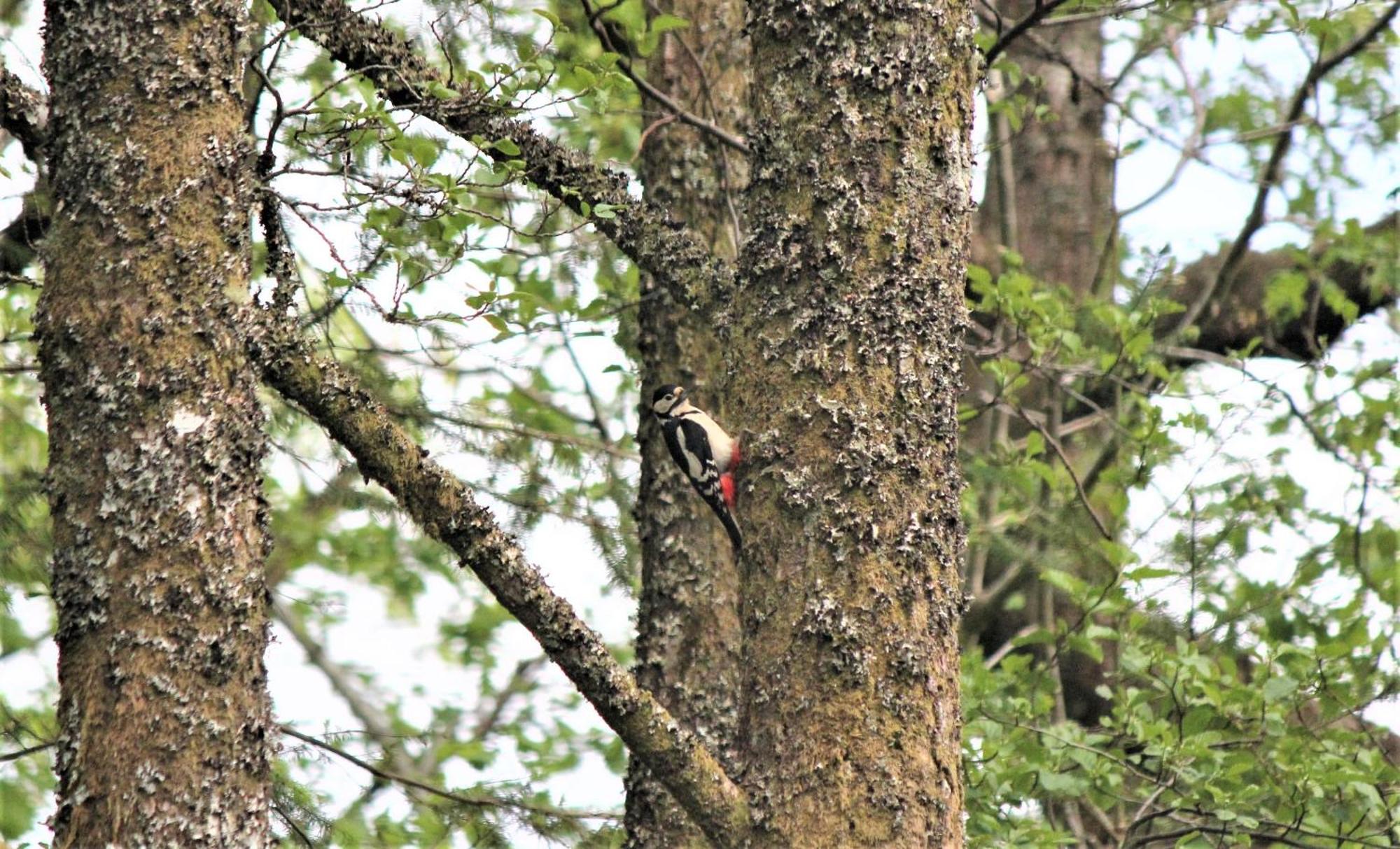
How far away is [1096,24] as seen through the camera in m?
7.48

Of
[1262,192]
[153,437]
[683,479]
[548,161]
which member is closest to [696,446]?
[683,479]

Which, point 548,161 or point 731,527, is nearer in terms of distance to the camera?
point 548,161

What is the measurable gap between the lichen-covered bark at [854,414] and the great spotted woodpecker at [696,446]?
43.6 inches

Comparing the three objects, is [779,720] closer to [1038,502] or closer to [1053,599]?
[1038,502]

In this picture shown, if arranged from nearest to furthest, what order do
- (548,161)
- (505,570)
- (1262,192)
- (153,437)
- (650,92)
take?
(153,437) → (505,570) → (548,161) → (650,92) → (1262,192)

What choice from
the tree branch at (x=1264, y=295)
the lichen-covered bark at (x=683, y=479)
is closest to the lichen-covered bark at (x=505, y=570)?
the lichen-covered bark at (x=683, y=479)

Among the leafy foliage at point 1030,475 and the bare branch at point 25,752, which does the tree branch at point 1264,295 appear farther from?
the bare branch at point 25,752

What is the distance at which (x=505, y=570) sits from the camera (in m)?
2.44

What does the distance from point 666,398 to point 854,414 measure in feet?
5.39

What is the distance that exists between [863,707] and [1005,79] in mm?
5984

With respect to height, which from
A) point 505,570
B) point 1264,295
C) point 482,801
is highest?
point 1264,295

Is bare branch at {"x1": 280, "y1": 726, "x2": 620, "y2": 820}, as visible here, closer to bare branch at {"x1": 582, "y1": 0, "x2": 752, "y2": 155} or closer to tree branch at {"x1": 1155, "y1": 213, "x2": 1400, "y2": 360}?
bare branch at {"x1": 582, "y1": 0, "x2": 752, "y2": 155}

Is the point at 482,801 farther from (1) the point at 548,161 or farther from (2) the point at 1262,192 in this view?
Result: (2) the point at 1262,192

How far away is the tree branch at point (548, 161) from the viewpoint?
9.62ft
